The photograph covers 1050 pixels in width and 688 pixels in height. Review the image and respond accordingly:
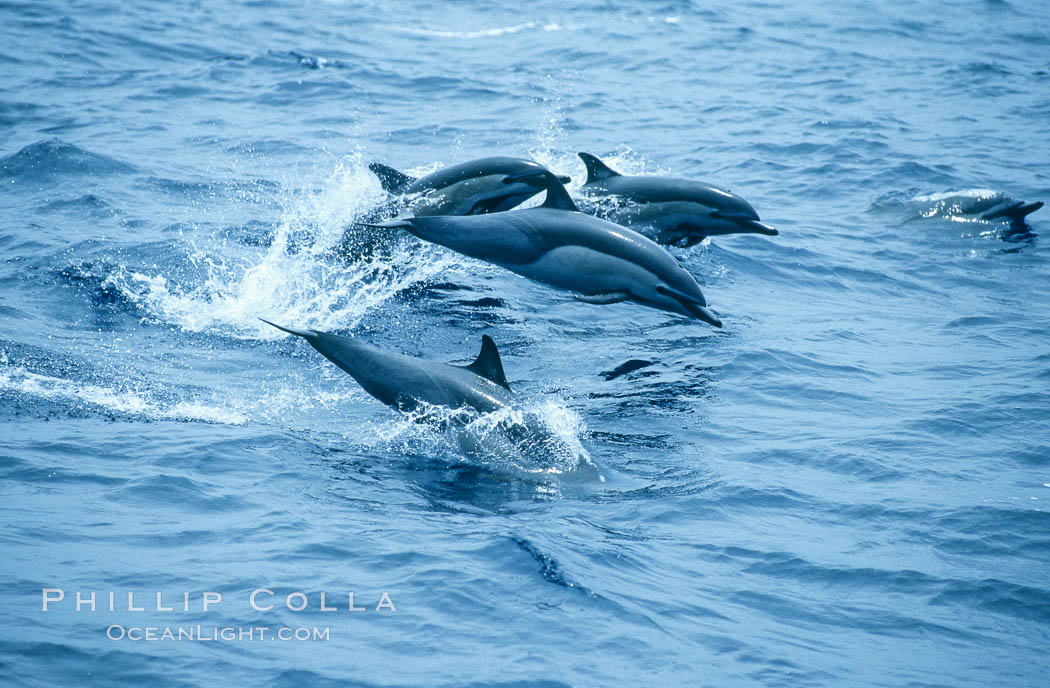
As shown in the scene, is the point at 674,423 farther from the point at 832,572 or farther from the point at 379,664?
the point at 379,664

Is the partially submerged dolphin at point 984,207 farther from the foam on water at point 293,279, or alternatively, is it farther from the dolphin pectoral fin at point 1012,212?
the foam on water at point 293,279

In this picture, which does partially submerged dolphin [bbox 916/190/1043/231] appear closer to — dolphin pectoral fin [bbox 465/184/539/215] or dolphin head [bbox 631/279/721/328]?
dolphin pectoral fin [bbox 465/184/539/215]

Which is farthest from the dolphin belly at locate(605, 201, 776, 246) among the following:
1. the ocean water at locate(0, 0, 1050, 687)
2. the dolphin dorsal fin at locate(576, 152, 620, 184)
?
the ocean water at locate(0, 0, 1050, 687)

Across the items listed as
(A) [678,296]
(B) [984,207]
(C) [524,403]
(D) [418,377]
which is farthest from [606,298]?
(B) [984,207]

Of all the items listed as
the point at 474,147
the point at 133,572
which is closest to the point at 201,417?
the point at 133,572

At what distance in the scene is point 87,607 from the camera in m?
6.23

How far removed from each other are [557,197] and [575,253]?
0.53 m

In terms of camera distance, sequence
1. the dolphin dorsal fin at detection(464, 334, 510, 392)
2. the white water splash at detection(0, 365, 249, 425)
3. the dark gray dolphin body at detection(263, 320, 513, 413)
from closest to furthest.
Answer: the dark gray dolphin body at detection(263, 320, 513, 413), the dolphin dorsal fin at detection(464, 334, 510, 392), the white water splash at detection(0, 365, 249, 425)

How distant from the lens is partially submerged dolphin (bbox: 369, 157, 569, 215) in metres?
12.0

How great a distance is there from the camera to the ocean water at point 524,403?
20.9 ft

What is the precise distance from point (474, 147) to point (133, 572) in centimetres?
1260

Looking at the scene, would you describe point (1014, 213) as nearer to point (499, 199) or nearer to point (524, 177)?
point (524, 177)

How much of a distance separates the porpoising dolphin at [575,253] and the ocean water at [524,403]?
697 millimetres

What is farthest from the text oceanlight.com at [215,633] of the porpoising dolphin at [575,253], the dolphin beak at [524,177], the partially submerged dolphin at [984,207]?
the partially submerged dolphin at [984,207]
